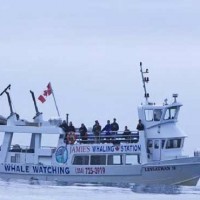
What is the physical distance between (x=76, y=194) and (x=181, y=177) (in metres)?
9.72

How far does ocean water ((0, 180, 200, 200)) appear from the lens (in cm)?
8319

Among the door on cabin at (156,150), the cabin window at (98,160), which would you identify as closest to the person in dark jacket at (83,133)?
the cabin window at (98,160)

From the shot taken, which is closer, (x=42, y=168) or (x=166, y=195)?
(x=166, y=195)

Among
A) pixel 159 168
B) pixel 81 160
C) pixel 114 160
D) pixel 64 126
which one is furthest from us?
pixel 64 126

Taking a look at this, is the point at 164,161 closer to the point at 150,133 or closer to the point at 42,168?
the point at 150,133

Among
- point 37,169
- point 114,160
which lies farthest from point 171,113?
point 37,169

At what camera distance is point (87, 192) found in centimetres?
8706

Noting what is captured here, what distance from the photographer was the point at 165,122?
93.4 m

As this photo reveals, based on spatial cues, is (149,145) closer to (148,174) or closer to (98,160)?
(148,174)

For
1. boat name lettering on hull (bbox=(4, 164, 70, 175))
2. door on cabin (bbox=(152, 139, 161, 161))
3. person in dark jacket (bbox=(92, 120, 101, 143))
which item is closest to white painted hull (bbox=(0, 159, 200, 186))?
door on cabin (bbox=(152, 139, 161, 161))

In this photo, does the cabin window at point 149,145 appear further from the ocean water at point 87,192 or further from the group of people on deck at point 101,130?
the ocean water at point 87,192

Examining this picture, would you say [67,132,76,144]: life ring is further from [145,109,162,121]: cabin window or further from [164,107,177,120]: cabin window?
[164,107,177,120]: cabin window

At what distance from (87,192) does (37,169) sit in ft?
30.8

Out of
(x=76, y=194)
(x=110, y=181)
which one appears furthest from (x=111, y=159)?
(x=76, y=194)
